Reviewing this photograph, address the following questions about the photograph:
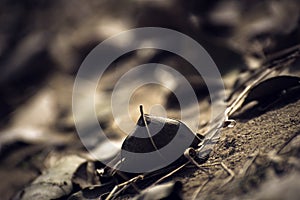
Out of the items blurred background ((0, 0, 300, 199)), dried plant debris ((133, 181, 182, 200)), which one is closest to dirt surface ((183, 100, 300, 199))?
dried plant debris ((133, 181, 182, 200))

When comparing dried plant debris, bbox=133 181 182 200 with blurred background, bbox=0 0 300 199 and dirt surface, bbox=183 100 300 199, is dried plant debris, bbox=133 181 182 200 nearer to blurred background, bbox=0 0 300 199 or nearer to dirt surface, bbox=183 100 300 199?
dirt surface, bbox=183 100 300 199

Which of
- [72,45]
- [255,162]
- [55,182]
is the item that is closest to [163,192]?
[255,162]

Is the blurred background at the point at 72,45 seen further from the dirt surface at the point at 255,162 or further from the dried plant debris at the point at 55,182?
the dirt surface at the point at 255,162

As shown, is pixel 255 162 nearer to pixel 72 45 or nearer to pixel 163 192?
pixel 163 192

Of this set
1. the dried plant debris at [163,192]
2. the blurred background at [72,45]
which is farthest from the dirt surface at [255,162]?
the blurred background at [72,45]

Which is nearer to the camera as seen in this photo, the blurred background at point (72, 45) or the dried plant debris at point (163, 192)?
the dried plant debris at point (163, 192)

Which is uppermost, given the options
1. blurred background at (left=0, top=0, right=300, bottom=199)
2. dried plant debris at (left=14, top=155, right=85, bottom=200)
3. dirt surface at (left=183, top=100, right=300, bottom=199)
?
blurred background at (left=0, top=0, right=300, bottom=199)

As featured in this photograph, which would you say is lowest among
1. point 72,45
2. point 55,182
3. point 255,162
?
point 255,162

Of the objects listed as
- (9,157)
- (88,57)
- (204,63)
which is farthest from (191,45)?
(9,157)

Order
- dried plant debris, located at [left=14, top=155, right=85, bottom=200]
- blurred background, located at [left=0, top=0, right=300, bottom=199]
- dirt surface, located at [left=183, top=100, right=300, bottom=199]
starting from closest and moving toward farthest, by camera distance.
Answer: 1. dirt surface, located at [left=183, top=100, right=300, bottom=199]
2. dried plant debris, located at [left=14, top=155, right=85, bottom=200]
3. blurred background, located at [left=0, top=0, right=300, bottom=199]

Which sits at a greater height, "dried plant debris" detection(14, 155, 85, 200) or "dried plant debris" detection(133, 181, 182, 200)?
Answer: "dried plant debris" detection(14, 155, 85, 200)

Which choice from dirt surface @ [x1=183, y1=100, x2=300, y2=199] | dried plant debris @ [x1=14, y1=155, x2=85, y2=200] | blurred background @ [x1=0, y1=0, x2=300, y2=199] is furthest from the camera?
blurred background @ [x1=0, y1=0, x2=300, y2=199]
